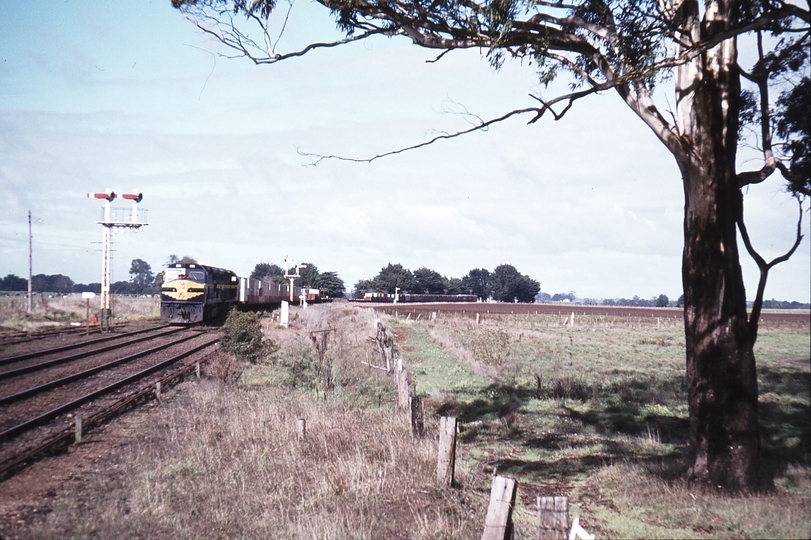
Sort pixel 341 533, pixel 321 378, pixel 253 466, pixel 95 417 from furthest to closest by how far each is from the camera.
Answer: pixel 321 378, pixel 95 417, pixel 253 466, pixel 341 533

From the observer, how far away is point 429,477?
23.4 ft

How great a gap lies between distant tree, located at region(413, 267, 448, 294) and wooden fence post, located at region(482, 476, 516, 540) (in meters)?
116

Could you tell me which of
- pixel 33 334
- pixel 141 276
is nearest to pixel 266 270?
pixel 141 276

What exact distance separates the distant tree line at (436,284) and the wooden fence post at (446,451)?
354 feet

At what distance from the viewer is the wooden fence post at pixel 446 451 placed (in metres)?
6.62

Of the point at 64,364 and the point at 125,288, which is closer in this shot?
the point at 64,364

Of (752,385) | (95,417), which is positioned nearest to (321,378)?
(95,417)

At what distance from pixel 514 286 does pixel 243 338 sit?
104 metres

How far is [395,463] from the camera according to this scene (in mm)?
7465

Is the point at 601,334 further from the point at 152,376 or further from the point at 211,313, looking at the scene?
the point at 152,376

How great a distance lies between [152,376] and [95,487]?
28.9ft

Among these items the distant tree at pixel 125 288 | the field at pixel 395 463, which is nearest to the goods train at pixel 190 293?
the field at pixel 395 463

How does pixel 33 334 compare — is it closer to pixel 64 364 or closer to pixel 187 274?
pixel 187 274

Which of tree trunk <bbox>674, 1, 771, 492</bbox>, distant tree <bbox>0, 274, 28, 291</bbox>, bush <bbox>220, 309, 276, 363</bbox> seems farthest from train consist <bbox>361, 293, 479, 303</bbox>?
tree trunk <bbox>674, 1, 771, 492</bbox>
